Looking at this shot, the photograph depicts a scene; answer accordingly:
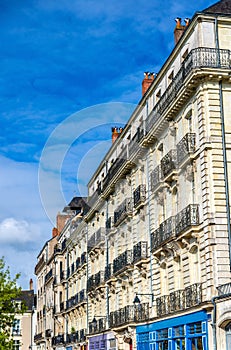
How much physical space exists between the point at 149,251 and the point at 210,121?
9407mm

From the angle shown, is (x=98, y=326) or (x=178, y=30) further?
(x=98, y=326)

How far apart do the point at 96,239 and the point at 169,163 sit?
18.4m

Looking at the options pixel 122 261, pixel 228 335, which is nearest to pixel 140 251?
pixel 122 261

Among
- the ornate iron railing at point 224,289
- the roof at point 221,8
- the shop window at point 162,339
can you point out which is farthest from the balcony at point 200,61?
the shop window at point 162,339

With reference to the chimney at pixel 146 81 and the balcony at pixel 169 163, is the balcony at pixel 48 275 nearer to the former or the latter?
the chimney at pixel 146 81

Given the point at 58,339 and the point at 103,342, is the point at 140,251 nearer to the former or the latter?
the point at 103,342

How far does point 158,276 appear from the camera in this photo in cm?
2909

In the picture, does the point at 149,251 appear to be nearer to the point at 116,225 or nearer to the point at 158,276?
the point at 158,276

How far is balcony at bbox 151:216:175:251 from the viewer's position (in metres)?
26.7

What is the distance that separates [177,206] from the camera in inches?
1060

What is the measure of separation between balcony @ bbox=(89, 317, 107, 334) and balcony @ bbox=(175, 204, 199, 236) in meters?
17.4

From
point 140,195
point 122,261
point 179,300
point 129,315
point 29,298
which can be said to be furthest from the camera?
point 29,298

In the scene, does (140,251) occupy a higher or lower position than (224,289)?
higher

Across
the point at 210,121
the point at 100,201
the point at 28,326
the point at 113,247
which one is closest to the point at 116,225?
the point at 113,247
